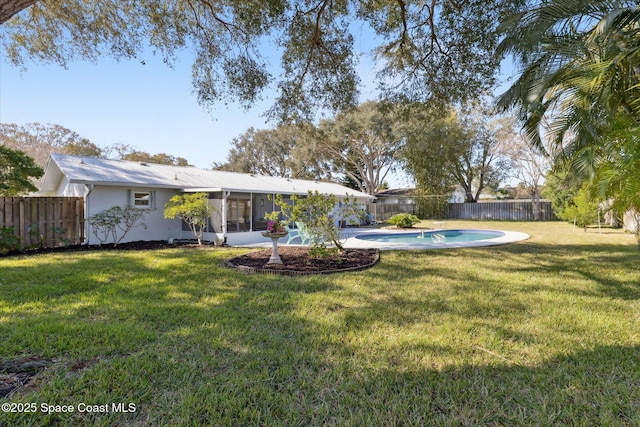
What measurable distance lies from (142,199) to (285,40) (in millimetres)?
8640

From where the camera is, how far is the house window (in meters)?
12.4

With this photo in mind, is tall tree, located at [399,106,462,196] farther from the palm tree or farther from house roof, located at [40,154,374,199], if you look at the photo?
the palm tree

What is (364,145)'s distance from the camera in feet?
99.4

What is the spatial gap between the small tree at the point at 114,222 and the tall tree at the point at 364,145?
55.3ft

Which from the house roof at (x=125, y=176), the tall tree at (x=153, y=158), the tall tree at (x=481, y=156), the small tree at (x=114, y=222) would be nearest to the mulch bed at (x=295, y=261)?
the small tree at (x=114, y=222)

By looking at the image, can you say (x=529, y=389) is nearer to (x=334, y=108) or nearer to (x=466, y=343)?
(x=466, y=343)

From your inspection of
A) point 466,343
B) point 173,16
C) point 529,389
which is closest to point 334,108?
point 173,16

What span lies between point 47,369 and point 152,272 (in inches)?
172

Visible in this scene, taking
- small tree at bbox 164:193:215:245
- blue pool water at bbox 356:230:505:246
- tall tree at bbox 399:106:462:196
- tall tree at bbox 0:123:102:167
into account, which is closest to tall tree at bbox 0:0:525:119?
small tree at bbox 164:193:215:245

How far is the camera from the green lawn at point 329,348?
91.1 inches

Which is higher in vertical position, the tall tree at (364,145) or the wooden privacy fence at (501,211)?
the tall tree at (364,145)

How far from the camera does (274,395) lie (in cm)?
248

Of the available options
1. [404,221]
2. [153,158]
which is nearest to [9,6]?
[404,221]

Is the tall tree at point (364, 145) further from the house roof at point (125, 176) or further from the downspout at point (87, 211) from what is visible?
Answer: the downspout at point (87, 211)
